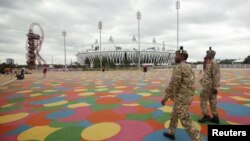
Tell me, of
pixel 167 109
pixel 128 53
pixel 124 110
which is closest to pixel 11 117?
pixel 124 110

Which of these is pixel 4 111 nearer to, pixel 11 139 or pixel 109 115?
pixel 11 139

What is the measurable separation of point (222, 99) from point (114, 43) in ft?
445

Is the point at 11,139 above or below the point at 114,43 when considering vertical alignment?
below

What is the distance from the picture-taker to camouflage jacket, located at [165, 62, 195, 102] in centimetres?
399

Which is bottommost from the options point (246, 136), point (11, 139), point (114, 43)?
point (11, 139)

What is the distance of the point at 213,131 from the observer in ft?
11.9

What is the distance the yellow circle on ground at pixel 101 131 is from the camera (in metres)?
4.80

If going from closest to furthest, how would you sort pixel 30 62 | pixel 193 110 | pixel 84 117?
1. pixel 84 117
2. pixel 193 110
3. pixel 30 62

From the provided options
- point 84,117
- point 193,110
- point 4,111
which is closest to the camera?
point 84,117

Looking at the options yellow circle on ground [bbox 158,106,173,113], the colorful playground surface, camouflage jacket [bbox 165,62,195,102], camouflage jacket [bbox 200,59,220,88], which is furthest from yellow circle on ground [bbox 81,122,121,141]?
camouflage jacket [bbox 200,59,220,88]

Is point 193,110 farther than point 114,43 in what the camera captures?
No

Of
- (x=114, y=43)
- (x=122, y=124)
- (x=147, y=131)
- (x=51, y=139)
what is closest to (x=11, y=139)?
(x=51, y=139)

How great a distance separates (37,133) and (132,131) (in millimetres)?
2336

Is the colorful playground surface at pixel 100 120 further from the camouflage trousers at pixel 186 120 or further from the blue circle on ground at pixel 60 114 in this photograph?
the camouflage trousers at pixel 186 120
